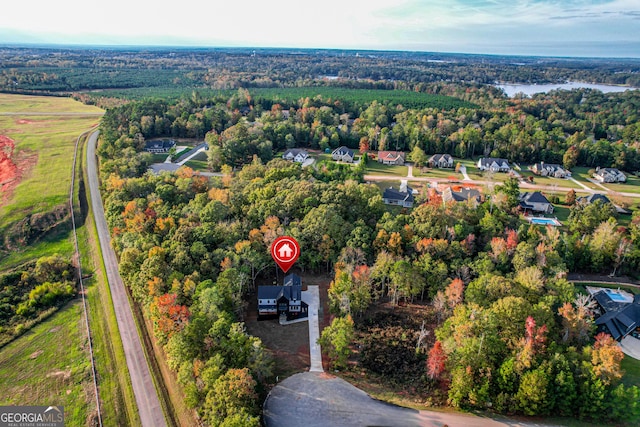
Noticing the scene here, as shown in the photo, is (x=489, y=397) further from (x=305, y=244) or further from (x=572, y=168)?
(x=572, y=168)

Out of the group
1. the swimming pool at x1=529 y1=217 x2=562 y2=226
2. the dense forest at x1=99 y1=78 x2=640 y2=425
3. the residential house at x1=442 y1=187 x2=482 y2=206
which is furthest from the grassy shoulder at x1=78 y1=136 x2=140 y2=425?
the swimming pool at x1=529 y1=217 x2=562 y2=226

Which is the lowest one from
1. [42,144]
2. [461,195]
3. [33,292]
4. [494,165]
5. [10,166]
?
[33,292]

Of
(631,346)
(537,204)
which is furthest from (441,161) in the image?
(631,346)

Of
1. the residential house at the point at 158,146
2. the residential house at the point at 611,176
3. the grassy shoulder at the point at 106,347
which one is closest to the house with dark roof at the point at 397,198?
the grassy shoulder at the point at 106,347

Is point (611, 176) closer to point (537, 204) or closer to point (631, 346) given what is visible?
point (537, 204)

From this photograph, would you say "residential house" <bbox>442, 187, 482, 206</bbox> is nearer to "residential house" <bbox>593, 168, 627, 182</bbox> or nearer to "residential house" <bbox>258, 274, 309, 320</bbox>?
"residential house" <bbox>593, 168, 627, 182</bbox>

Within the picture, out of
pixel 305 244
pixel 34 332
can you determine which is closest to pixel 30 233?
pixel 34 332

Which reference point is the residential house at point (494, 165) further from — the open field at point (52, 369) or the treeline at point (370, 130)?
the open field at point (52, 369)
